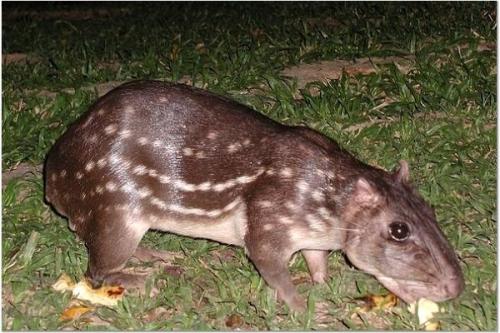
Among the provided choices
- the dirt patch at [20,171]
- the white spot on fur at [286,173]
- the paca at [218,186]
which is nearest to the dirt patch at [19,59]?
the dirt patch at [20,171]

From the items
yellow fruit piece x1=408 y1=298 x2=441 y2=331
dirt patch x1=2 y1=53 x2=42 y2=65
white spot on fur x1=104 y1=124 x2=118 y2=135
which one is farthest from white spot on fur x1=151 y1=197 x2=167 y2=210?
dirt patch x1=2 y1=53 x2=42 y2=65

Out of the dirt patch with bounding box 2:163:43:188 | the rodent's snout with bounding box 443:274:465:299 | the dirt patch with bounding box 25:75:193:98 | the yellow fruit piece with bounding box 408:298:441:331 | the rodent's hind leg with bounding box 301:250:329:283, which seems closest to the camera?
the rodent's snout with bounding box 443:274:465:299

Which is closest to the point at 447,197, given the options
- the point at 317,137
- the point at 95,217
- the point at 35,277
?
the point at 317,137

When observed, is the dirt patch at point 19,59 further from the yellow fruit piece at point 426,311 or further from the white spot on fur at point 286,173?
the yellow fruit piece at point 426,311

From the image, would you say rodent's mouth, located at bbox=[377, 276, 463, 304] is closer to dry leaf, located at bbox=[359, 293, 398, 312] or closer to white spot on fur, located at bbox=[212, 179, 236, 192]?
dry leaf, located at bbox=[359, 293, 398, 312]

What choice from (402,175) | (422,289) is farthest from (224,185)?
(422,289)

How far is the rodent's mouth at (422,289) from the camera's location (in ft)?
13.2

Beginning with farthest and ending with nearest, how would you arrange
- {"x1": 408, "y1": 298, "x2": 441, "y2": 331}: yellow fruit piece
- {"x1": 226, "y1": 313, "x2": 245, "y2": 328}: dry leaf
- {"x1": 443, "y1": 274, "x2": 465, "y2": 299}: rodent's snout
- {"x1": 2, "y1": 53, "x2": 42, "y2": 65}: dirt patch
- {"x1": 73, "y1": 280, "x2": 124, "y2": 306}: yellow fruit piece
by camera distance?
{"x1": 2, "y1": 53, "x2": 42, "y2": 65}: dirt patch
{"x1": 73, "y1": 280, "x2": 124, "y2": 306}: yellow fruit piece
{"x1": 226, "y1": 313, "x2": 245, "y2": 328}: dry leaf
{"x1": 408, "y1": 298, "x2": 441, "y2": 331}: yellow fruit piece
{"x1": 443, "y1": 274, "x2": 465, "y2": 299}: rodent's snout

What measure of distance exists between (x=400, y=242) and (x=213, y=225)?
112 centimetres

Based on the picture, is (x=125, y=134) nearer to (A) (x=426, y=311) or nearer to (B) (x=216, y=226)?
(B) (x=216, y=226)

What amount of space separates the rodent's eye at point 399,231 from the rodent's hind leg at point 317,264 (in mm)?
642

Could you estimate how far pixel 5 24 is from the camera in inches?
437

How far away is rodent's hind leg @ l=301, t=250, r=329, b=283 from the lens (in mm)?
4617

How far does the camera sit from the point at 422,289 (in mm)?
4137
